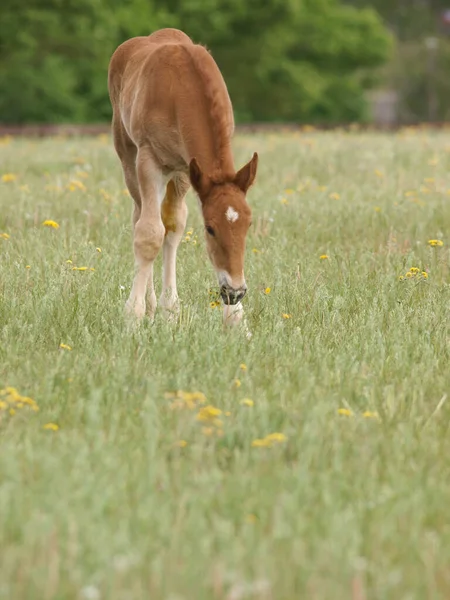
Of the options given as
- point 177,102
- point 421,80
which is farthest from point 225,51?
point 177,102

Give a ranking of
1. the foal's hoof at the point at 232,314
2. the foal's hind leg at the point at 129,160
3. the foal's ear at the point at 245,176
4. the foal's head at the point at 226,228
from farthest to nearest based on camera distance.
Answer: the foal's hind leg at the point at 129,160, the foal's hoof at the point at 232,314, the foal's ear at the point at 245,176, the foal's head at the point at 226,228

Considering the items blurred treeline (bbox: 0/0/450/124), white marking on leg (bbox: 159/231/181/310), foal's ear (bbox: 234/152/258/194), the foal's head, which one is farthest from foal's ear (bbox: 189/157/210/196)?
blurred treeline (bbox: 0/0/450/124)

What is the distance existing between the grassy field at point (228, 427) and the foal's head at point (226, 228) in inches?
9.0

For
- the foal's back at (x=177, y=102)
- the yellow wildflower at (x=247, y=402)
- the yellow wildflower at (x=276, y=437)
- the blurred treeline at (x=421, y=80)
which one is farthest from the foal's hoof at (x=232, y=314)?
the blurred treeline at (x=421, y=80)

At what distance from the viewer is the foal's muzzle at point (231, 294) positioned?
5.33 m

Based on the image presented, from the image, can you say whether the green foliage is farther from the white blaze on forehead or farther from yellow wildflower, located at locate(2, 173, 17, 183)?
the white blaze on forehead

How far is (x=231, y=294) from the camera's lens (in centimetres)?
534

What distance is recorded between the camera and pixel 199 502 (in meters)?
3.28

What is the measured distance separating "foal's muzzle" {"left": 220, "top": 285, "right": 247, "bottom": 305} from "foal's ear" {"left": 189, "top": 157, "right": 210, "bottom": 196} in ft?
1.60

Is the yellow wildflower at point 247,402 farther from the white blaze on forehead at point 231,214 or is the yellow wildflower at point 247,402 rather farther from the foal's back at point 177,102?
the foal's back at point 177,102

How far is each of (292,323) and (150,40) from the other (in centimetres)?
222

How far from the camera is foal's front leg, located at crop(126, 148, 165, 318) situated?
239 inches

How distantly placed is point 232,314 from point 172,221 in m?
1.22

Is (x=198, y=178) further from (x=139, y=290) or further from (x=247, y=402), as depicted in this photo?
(x=247, y=402)
